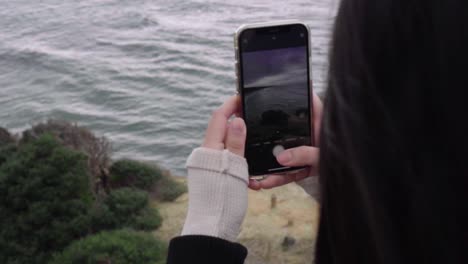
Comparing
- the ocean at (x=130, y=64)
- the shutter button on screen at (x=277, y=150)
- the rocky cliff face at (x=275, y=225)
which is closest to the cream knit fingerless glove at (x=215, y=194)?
the shutter button on screen at (x=277, y=150)

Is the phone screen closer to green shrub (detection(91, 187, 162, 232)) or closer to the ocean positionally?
green shrub (detection(91, 187, 162, 232))

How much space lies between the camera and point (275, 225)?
4.09m

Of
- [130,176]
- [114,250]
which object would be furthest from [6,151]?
[114,250]

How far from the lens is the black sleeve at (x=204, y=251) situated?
3.67 ft

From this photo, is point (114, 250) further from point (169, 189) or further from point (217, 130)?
point (217, 130)

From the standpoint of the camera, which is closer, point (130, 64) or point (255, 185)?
point (255, 185)

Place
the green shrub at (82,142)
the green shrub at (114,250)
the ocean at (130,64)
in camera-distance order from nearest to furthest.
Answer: the green shrub at (114,250)
the green shrub at (82,142)
the ocean at (130,64)

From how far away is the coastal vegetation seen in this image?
11.7ft

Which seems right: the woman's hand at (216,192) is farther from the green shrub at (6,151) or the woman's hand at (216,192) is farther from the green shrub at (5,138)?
the green shrub at (5,138)

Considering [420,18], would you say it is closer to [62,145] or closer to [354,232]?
[354,232]

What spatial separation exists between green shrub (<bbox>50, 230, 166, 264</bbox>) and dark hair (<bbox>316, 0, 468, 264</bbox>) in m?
2.93

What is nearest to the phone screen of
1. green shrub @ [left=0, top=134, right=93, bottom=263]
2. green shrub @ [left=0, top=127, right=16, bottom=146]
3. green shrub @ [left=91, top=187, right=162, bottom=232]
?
green shrub @ [left=0, top=134, right=93, bottom=263]

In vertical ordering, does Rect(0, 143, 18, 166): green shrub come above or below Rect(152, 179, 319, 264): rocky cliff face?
above

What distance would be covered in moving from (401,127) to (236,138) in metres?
0.71
